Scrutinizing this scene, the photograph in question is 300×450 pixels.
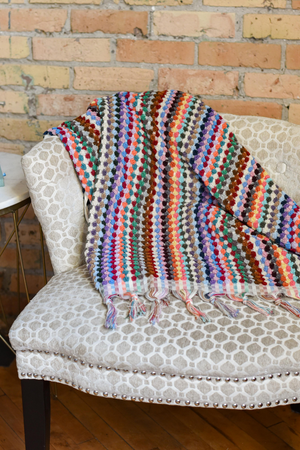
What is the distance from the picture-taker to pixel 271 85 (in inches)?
60.9

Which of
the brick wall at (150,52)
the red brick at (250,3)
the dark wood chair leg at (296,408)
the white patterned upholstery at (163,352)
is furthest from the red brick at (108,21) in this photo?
the dark wood chair leg at (296,408)

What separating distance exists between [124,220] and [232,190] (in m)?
0.32

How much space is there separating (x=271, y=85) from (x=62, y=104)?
2.44 ft

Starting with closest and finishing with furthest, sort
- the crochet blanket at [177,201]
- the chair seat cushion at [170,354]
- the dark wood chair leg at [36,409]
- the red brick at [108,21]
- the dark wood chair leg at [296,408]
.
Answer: the chair seat cushion at [170,354] → the dark wood chair leg at [36,409] → the crochet blanket at [177,201] → the dark wood chair leg at [296,408] → the red brick at [108,21]

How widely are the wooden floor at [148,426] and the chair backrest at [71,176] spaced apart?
1.57 feet

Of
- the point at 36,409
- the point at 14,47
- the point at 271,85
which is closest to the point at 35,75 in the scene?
the point at 14,47

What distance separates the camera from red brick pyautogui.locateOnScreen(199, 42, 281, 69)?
59.9 inches

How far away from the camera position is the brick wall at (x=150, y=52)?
151 cm

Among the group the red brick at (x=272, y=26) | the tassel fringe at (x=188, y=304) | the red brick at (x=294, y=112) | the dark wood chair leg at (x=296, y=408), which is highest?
the red brick at (x=272, y=26)

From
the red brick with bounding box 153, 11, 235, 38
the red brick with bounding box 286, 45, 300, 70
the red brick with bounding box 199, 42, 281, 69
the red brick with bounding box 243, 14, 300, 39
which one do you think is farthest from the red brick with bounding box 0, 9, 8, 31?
the red brick with bounding box 286, 45, 300, 70

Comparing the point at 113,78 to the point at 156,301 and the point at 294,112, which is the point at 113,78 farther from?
the point at 156,301

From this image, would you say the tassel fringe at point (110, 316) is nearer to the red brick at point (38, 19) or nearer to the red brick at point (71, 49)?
the red brick at point (71, 49)

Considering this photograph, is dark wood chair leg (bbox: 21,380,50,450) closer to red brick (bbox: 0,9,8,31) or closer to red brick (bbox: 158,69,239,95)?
red brick (bbox: 158,69,239,95)

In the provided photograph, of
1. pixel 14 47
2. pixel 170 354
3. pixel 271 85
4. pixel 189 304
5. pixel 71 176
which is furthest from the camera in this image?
pixel 14 47
